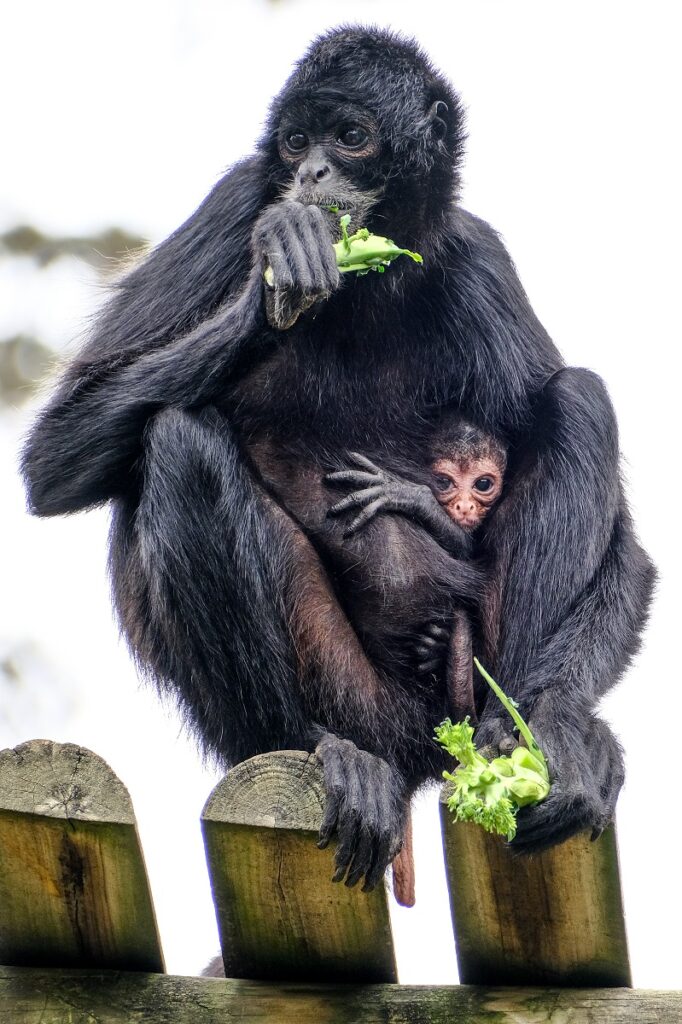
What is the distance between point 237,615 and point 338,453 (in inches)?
36.2

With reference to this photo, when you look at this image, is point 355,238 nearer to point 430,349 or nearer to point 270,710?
point 430,349

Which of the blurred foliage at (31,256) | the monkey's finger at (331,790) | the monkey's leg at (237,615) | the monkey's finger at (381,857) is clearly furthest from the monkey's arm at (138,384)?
the blurred foliage at (31,256)

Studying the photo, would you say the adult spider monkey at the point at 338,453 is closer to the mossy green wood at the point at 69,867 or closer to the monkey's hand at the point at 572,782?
the monkey's hand at the point at 572,782

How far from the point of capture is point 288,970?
3.32 m

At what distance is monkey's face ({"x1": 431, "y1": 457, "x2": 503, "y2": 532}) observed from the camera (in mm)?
4609

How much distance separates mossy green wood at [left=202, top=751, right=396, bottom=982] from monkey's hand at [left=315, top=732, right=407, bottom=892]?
0.14ft

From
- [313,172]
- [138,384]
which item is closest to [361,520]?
[138,384]

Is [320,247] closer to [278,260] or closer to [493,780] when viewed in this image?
[278,260]

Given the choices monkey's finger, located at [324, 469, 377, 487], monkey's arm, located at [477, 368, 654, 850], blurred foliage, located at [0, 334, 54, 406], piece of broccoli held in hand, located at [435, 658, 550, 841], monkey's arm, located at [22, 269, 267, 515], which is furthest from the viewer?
blurred foliage, located at [0, 334, 54, 406]

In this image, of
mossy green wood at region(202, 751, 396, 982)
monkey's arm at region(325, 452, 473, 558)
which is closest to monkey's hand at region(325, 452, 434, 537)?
monkey's arm at region(325, 452, 473, 558)

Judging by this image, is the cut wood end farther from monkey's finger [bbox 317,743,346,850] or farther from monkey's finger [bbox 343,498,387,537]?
monkey's finger [bbox 343,498,387,537]

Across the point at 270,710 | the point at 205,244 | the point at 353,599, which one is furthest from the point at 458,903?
the point at 205,244

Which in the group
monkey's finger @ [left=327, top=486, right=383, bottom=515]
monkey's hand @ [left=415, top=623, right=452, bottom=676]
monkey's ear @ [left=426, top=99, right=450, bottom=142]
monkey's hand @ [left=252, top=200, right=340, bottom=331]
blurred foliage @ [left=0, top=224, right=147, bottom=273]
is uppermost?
blurred foliage @ [left=0, top=224, right=147, bottom=273]

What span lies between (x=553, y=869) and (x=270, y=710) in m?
1.02
